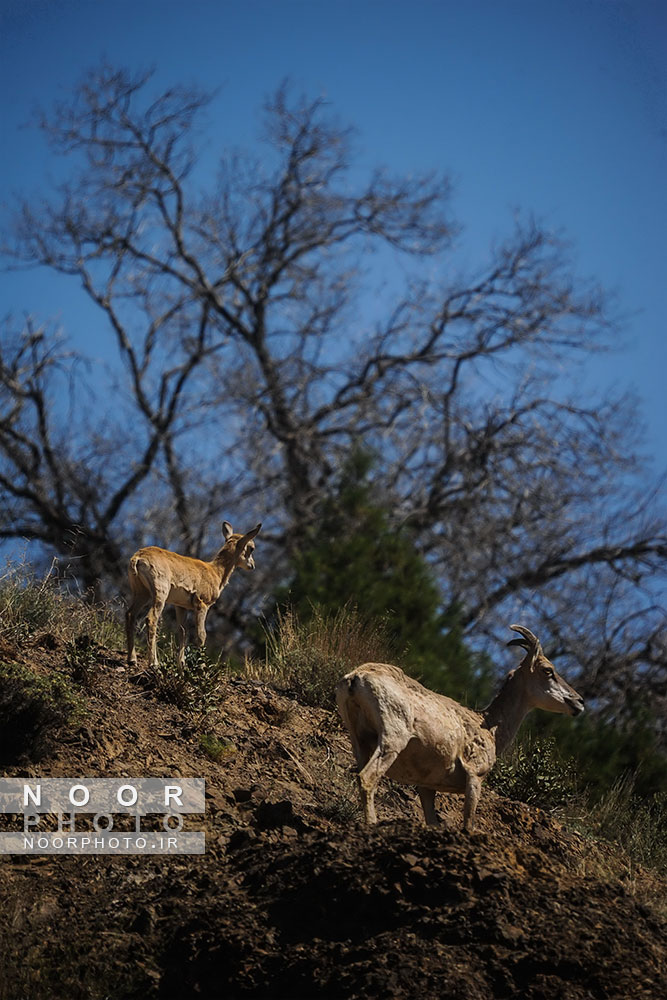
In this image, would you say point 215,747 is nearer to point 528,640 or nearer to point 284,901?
point 528,640

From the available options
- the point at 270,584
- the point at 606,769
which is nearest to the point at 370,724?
the point at 606,769

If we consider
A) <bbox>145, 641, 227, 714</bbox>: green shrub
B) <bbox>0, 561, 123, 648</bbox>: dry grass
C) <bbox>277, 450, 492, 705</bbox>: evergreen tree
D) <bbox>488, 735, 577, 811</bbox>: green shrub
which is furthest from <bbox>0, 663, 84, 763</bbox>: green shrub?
<bbox>277, 450, 492, 705</bbox>: evergreen tree

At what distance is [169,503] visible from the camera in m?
33.6

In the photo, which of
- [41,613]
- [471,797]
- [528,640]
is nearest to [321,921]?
[471,797]

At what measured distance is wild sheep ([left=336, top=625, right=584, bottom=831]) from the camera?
30.9 ft

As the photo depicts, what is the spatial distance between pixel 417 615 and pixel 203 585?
11.0 meters

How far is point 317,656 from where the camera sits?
13.9m

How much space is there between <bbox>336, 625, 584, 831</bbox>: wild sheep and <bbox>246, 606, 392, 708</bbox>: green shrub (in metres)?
2.98

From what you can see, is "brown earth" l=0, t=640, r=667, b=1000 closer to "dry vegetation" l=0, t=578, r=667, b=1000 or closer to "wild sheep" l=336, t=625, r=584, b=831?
"dry vegetation" l=0, t=578, r=667, b=1000

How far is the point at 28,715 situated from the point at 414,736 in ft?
9.89

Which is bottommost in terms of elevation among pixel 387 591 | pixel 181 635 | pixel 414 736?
pixel 414 736

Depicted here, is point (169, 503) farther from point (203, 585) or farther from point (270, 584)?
point (203, 585)

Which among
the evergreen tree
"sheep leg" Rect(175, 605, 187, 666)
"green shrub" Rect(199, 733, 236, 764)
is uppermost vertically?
the evergreen tree

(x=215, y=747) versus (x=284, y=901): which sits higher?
(x=215, y=747)
